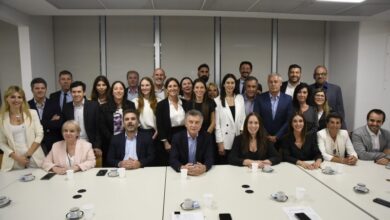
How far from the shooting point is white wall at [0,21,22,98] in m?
5.06

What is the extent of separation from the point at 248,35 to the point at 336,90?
2.34m

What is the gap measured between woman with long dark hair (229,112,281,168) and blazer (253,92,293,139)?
2.12ft

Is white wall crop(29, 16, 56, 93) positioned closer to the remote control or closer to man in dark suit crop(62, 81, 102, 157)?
man in dark suit crop(62, 81, 102, 157)

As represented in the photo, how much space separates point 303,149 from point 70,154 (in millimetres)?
2373

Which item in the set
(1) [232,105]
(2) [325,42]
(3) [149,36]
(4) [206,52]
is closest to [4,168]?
(1) [232,105]

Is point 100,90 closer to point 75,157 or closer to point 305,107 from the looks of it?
point 75,157

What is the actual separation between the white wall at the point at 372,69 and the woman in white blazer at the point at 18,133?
508 cm

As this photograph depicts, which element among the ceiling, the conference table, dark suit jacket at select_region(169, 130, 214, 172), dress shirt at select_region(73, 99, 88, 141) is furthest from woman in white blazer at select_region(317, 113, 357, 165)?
dress shirt at select_region(73, 99, 88, 141)

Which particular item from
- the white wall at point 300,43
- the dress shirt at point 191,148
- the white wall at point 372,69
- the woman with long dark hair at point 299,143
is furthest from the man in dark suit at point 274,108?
the white wall at point 300,43

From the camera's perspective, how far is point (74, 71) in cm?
574

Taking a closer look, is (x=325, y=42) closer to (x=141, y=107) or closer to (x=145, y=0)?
(x=145, y=0)

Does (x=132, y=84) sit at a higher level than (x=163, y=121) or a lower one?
higher

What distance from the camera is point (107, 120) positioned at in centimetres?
339

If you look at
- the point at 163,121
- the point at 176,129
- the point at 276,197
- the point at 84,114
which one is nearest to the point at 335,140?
the point at 276,197
